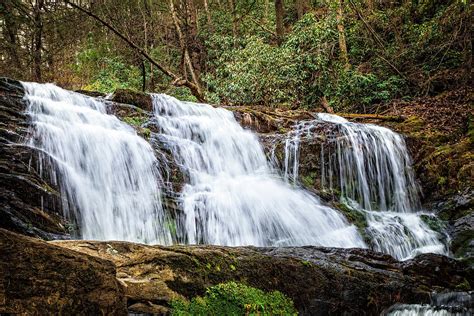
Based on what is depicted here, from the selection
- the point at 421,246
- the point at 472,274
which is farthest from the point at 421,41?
the point at 472,274

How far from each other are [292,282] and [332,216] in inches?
143

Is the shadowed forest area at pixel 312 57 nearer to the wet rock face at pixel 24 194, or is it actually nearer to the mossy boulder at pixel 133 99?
the mossy boulder at pixel 133 99

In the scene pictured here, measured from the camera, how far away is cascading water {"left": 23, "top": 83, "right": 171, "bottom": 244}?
18.7 feet

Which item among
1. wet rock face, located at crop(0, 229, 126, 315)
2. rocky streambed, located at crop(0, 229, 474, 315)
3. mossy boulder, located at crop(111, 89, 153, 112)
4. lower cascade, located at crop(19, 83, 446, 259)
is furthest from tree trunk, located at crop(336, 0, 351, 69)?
wet rock face, located at crop(0, 229, 126, 315)

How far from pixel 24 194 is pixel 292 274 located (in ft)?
10.3

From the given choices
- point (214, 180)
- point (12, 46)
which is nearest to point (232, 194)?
point (214, 180)

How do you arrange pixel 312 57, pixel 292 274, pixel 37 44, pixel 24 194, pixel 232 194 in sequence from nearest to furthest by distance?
pixel 292 274, pixel 24 194, pixel 232 194, pixel 37 44, pixel 312 57

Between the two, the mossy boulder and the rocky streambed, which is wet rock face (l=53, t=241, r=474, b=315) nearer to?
the rocky streambed

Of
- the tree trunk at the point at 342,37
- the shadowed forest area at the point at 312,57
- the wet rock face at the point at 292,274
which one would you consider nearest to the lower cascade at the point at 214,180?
the wet rock face at the point at 292,274

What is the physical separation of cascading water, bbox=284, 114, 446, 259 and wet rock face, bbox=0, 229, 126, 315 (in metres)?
5.73

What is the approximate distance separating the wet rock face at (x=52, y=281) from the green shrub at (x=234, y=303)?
511mm

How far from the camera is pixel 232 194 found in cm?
713

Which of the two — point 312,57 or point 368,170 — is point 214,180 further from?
point 312,57

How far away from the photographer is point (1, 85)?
7043 mm
